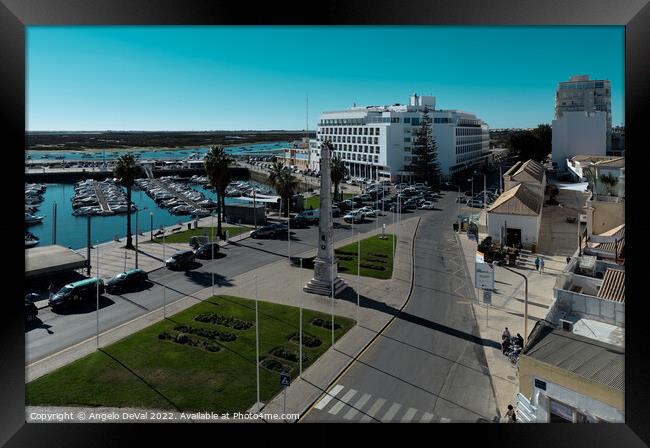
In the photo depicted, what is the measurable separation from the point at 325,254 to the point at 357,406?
863cm

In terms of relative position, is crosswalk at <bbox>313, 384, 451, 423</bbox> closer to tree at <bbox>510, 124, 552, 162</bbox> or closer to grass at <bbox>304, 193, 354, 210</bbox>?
grass at <bbox>304, 193, 354, 210</bbox>

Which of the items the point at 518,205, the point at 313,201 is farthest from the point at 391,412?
the point at 313,201

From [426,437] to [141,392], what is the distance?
6764 mm

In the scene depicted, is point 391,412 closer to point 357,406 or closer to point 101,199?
point 357,406

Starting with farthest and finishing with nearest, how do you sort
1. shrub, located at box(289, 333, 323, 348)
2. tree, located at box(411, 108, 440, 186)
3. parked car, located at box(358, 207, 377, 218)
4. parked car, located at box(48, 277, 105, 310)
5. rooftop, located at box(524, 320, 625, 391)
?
tree, located at box(411, 108, 440, 186)
parked car, located at box(358, 207, 377, 218)
parked car, located at box(48, 277, 105, 310)
shrub, located at box(289, 333, 323, 348)
rooftop, located at box(524, 320, 625, 391)

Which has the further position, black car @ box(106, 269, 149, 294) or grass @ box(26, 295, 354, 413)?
black car @ box(106, 269, 149, 294)

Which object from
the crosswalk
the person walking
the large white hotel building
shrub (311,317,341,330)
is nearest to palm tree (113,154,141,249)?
shrub (311,317,341,330)

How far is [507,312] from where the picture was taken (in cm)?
1566

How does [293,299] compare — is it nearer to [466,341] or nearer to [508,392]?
[466,341]

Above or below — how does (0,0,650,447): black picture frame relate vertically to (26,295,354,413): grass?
above

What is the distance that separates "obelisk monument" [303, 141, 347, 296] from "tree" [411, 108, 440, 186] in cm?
3449

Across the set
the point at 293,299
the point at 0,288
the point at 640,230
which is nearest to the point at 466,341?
the point at 293,299

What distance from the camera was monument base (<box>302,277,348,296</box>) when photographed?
17609 millimetres

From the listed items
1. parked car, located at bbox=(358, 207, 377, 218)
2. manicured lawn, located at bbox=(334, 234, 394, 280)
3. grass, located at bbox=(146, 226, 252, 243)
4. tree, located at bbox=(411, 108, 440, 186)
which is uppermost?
tree, located at bbox=(411, 108, 440, 186)
